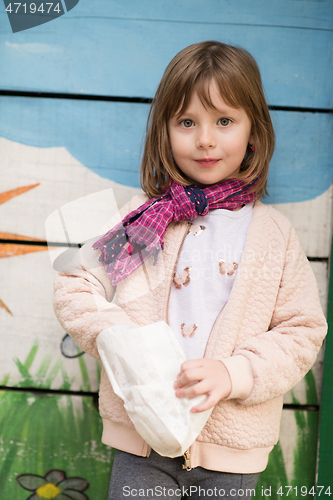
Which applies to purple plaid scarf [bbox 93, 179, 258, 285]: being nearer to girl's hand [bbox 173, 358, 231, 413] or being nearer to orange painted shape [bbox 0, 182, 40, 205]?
girl's hand [bbox 173, 358, 231, 413]

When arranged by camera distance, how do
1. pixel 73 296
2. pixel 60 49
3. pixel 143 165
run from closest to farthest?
1. pixel 73 296
2. pixel 143 165
3. pixel 60 49

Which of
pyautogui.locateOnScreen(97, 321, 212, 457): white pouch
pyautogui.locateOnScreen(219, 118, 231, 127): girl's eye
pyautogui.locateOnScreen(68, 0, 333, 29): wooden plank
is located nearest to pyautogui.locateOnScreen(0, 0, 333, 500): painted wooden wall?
pyautogui.locateOnScreen(68, 0, 333, 29): wooden plank

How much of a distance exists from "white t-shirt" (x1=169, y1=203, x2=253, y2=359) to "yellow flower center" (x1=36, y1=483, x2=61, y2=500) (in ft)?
1.92

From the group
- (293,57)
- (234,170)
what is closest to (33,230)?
(234,170)

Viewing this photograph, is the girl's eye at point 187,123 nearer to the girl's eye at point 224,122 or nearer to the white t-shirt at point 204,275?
the girl's eye at point 224,122

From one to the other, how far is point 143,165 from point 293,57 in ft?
1.52

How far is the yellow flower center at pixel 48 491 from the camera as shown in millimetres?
998

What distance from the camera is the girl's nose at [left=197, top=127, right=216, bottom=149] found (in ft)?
2.44

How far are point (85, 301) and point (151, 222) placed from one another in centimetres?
20

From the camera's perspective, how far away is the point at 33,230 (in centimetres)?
101

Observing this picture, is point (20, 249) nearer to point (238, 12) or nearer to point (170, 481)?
point (170, 481)

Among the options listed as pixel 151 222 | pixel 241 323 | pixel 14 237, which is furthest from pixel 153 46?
pixel 241 323

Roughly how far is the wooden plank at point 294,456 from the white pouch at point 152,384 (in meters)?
0.44

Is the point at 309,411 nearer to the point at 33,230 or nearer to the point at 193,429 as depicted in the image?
the point at 193,429
